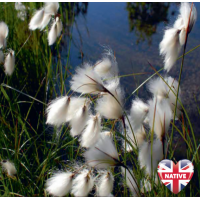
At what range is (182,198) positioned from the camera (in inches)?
33.3

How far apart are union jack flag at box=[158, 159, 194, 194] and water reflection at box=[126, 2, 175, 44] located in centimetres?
230

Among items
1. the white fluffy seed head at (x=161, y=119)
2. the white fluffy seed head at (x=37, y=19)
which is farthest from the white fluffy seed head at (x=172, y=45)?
the white fluffy seed head at (x=37, y=19)

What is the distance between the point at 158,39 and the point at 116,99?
2392 millimetres

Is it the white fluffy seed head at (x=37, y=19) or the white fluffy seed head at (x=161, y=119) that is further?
the white fluffy seed head at (x=37, y=19)

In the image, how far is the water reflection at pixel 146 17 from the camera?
10.5 feet

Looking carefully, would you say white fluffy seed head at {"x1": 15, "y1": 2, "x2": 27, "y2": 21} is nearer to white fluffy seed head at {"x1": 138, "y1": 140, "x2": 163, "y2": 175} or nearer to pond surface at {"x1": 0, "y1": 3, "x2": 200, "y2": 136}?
pond surface at {"x1": 0, "y1": 3, "x2": 200, "y2": 136}

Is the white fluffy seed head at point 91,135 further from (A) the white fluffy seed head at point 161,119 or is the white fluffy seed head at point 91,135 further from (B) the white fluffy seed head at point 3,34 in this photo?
(B) the white fluffy seed head at point 3,34

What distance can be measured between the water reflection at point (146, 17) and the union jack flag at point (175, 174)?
2300 mm

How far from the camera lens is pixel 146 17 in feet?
12.3

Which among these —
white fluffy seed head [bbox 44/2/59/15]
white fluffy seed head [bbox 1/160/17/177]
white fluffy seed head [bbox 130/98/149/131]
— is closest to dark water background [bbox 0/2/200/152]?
white fluffy seed head [bbox 44/2/59/15]

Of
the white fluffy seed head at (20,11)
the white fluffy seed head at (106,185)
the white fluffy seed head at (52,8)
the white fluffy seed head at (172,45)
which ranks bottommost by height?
the white fluffy seed head at (106,185)

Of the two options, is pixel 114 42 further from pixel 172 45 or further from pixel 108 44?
pixel 172 45

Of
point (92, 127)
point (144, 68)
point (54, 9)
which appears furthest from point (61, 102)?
point (144, 68)

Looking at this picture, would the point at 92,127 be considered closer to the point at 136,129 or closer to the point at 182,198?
the point at 136,129
